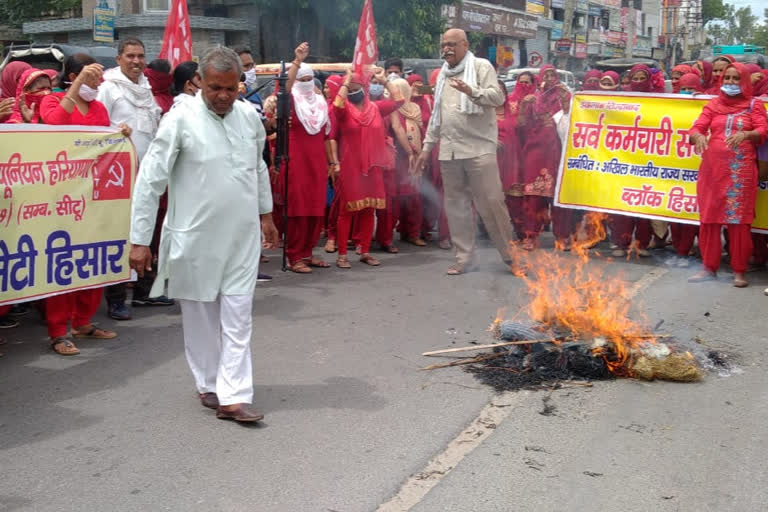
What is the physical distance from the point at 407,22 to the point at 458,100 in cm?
1883

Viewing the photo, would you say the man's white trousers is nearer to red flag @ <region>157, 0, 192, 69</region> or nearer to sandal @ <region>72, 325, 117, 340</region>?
sandal @ <region>72, 325, 117, 340</region>

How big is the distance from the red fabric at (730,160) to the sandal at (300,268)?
149 inches

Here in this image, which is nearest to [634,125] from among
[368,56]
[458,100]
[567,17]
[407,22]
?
[458,100]

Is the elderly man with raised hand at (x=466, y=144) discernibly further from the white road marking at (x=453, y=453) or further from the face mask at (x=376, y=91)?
the white road marking at (x=453, y=453)

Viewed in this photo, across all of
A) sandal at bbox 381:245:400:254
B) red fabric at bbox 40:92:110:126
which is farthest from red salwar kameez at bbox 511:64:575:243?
red fabric at bbox 40:92:110:126

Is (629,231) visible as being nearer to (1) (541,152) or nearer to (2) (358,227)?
(1) (541,152)

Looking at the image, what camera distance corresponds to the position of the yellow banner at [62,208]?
5914 mm

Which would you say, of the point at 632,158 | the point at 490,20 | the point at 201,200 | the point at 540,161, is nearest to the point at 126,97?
the point at 201,200

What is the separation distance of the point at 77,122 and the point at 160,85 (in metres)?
1.30

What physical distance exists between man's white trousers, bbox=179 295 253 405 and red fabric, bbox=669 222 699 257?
6245 millimetres

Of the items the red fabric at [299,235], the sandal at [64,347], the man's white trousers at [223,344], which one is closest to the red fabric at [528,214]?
the red fabric at [299,235]

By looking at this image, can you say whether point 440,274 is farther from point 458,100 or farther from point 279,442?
point 279,442

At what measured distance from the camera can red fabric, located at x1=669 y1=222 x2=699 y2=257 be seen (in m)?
9.62

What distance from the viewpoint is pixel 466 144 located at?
8.78 m
